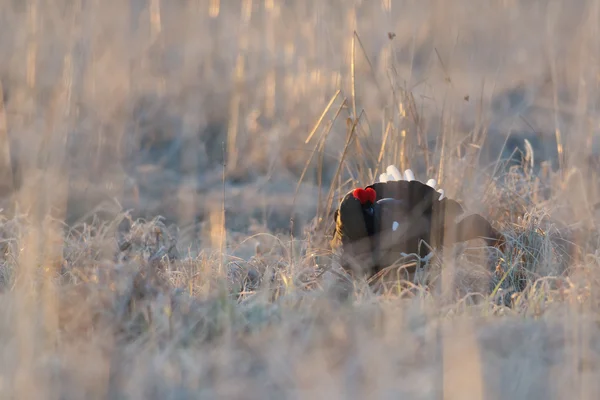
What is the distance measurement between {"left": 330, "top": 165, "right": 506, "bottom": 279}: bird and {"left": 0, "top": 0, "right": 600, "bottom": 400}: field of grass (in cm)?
10

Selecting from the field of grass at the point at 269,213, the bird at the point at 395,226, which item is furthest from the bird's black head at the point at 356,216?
the field of grass at the point at 269,213

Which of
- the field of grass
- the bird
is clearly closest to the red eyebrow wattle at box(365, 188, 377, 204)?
the bird

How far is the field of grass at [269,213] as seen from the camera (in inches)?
66.2

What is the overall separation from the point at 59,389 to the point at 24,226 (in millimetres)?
1688

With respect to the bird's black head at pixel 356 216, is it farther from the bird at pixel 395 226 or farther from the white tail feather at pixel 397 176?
the white tail feather at pixel 397 176

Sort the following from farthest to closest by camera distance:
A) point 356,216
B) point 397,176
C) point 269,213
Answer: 1. point 269,213
2. point 397,176
3. point 356,216

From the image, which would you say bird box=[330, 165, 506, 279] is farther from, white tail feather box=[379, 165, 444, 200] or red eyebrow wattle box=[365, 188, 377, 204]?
white tail feather box=[379, 165, 444, 200]

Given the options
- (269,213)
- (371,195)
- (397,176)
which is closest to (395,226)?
(371,195)

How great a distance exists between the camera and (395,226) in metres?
3.11

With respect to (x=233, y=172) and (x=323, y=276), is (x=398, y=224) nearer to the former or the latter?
(x=323, y=276)

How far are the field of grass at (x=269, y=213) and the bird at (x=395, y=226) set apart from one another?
0.10m

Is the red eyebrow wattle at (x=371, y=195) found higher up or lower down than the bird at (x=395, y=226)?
higher up

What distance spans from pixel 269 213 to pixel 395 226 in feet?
4.16

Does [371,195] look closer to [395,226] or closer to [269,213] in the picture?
[395,226]
